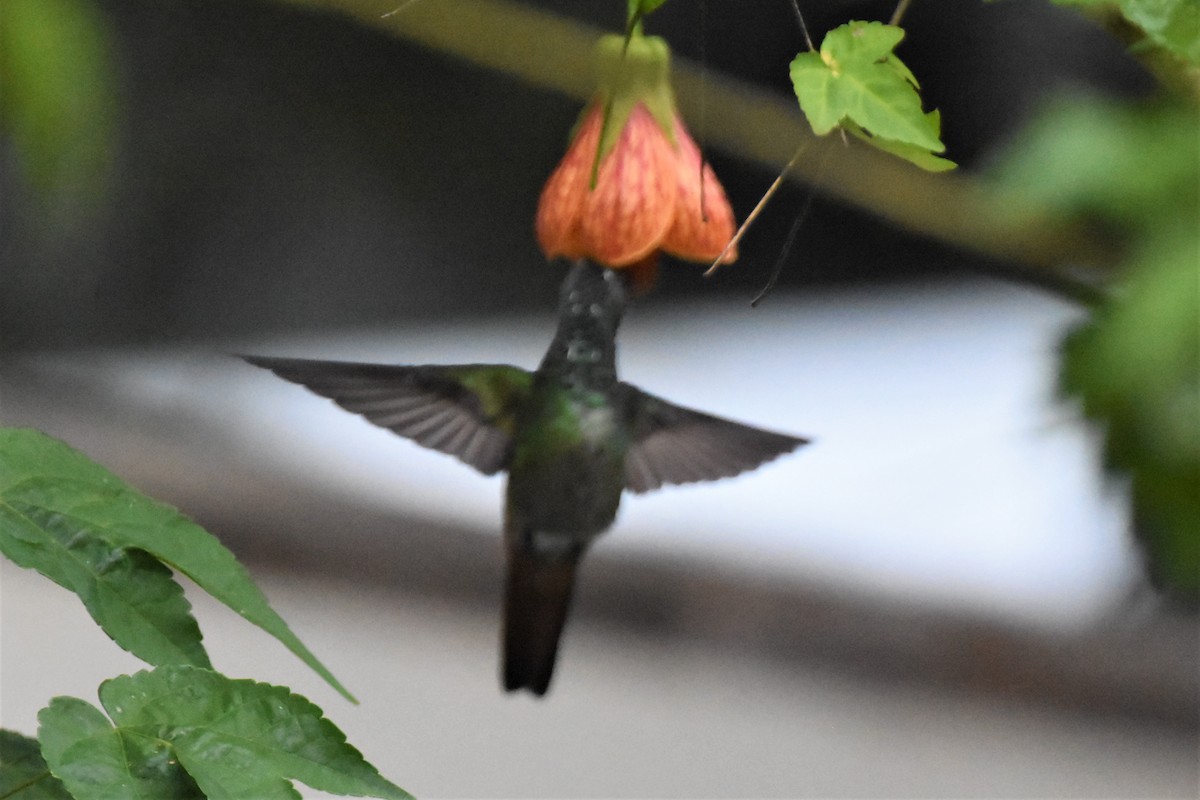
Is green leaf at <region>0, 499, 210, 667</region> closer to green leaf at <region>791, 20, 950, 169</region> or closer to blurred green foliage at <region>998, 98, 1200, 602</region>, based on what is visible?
green leaf at <region>791, 20, 950, 169</region>

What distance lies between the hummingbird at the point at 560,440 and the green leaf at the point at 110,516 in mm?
116

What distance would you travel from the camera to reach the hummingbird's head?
53 centimetres

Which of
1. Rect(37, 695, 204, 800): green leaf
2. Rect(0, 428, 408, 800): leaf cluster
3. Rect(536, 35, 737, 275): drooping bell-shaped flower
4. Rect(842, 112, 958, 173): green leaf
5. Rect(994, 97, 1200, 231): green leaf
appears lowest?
Rect(37, 695, 204, 800): green leaf

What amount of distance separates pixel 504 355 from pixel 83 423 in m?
0.50

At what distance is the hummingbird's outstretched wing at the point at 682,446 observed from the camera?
0.56 metres

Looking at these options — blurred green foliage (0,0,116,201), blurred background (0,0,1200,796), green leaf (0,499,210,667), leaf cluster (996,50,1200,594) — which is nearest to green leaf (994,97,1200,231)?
leaf cluster (996,50,1200,594)

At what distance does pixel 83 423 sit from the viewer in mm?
1686

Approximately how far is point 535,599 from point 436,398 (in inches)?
4.0

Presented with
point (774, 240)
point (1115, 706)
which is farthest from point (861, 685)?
point (774, 240)

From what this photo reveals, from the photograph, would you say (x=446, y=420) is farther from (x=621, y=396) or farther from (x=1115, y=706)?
(x=1115, y=706)

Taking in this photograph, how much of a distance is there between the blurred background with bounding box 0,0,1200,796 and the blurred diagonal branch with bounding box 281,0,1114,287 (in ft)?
1.14

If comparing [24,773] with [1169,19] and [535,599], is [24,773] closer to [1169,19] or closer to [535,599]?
[535,599]

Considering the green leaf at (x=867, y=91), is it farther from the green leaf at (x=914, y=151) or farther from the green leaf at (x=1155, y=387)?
the green leaf at (x=1155, y=387)

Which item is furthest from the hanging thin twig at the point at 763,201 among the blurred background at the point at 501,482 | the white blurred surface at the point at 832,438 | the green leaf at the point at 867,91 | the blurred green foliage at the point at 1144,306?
the white blurred surface at the point at 832,438
